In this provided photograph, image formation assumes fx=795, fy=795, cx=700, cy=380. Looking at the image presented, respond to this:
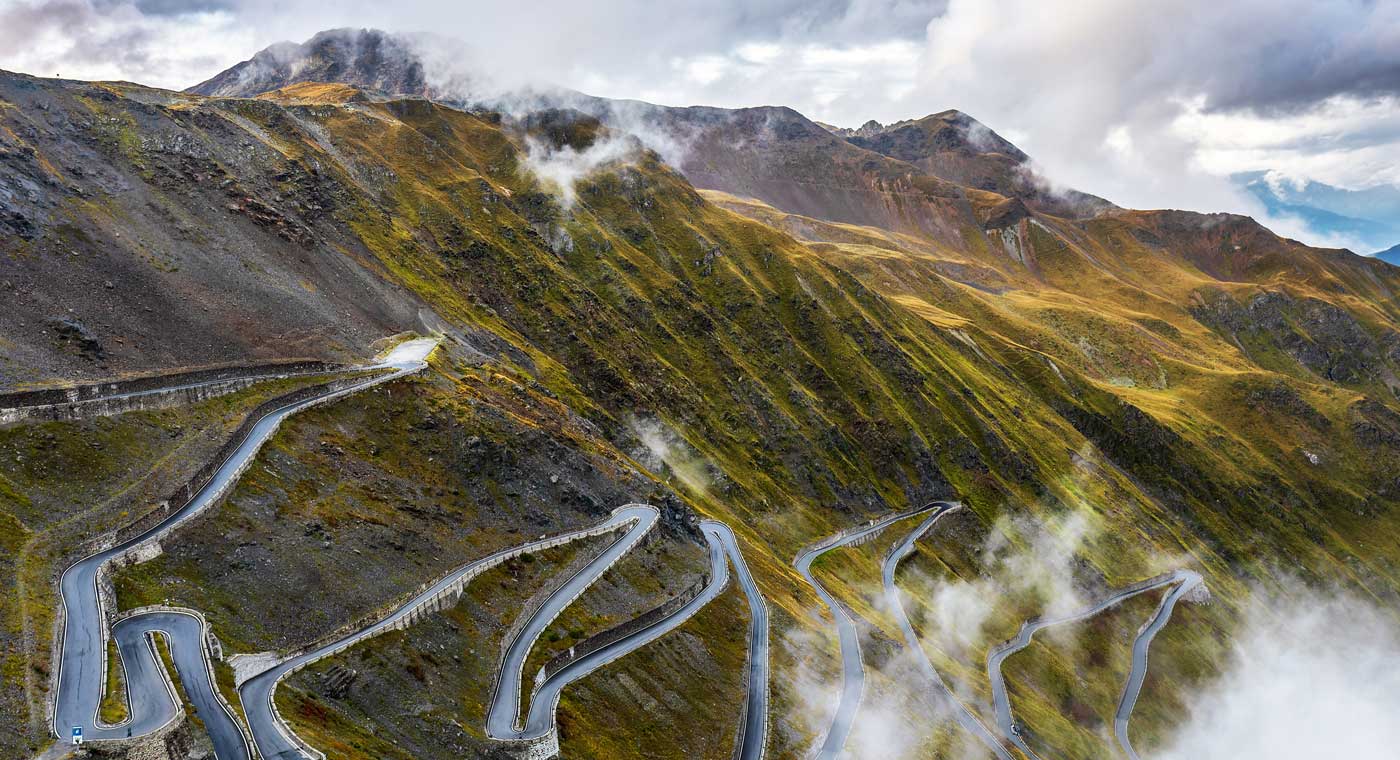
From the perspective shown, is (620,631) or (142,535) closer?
(142,535)

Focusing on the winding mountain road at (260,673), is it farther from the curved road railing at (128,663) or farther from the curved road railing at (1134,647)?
the curved road railing at (1134,647)

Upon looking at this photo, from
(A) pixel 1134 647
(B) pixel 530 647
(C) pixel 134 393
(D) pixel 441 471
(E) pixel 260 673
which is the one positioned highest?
(C) pixel 134 393

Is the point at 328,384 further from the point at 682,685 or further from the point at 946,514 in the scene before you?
the point at 946,514

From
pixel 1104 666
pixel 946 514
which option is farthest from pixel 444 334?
pixel 1104 666

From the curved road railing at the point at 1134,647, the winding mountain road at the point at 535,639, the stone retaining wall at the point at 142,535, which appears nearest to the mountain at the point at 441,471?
the stone retaining wall at the point at 142,535

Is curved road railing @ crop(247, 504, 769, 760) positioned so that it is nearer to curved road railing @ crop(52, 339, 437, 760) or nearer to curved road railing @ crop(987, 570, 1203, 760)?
curved road railing @ crop(52, 339, 437, 760)

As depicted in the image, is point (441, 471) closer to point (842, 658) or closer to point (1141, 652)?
point (842, 658)

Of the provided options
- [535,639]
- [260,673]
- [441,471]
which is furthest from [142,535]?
[441,471]
